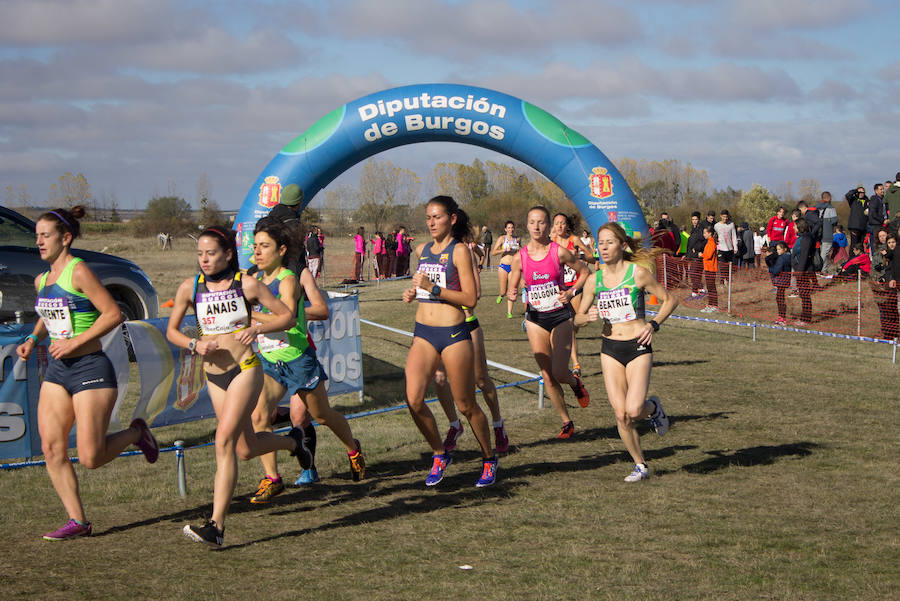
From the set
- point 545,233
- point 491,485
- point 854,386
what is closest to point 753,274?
point 854,386

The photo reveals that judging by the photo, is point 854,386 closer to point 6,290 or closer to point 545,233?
point 545,233

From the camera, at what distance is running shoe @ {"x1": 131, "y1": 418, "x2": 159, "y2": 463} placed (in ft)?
18.5

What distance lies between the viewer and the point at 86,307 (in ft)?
17.1

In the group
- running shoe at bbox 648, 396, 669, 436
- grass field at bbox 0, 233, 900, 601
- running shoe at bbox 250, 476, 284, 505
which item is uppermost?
running shoe at bbox 648, 396, 669, 436

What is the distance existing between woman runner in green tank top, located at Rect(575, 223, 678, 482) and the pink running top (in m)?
1.25

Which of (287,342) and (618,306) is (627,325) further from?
(287,342)

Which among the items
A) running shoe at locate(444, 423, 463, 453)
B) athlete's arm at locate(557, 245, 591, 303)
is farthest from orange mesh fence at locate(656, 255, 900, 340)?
running shoe at locate(444, 423, 463, 453)

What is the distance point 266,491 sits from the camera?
240 inches

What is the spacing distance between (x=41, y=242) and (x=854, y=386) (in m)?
9.31

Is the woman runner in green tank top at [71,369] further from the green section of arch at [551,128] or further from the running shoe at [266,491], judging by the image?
the green section of arch at [551,128]

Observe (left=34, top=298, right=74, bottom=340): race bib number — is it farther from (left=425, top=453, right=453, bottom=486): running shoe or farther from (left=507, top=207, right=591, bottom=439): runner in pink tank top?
(left=507, top=207, right=591, bottom=439): runner in pink tank top

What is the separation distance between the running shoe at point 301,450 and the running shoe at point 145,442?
961 mm

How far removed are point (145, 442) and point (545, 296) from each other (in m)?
3.81

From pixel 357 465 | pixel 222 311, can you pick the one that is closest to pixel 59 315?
pixel 222 311
